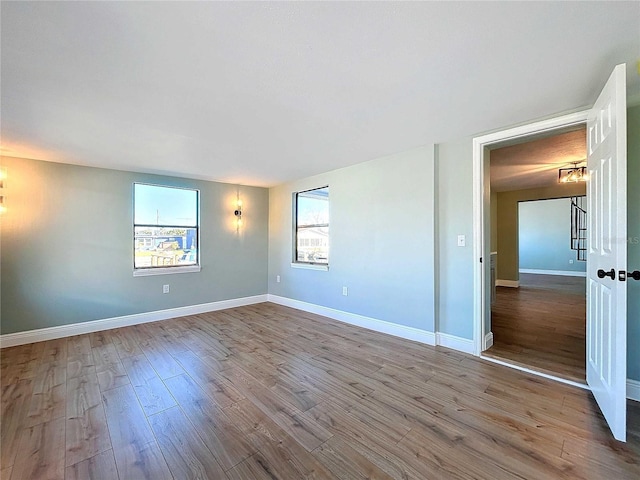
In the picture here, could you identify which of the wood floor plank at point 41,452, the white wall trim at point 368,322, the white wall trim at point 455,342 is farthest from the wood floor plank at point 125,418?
the white wall trim at point 455,342

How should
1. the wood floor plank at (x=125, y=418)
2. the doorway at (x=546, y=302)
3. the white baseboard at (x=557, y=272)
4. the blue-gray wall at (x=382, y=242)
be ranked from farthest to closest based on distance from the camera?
the white baseboard at (x=557, y=272) < the blue-gray wall at (x=382, y=242) < the doorway at (x=546, y=302) < the wood floor plank at (x=125, y=418)

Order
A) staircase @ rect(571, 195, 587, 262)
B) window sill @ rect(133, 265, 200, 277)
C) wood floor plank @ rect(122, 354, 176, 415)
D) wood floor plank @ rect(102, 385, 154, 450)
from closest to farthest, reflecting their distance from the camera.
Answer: wood floor plank @ rect(102, 385, 154, 450) → wood floor plank @ rect(122, 354, 176, 415) → window sill @ rect(133, 265, 200, 277) → staircase @ rect(571, 195, 587, 262)

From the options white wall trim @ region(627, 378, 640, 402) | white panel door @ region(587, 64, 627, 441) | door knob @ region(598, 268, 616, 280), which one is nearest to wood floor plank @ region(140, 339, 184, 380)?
white panel door @ region(587, 64, 627, 441)

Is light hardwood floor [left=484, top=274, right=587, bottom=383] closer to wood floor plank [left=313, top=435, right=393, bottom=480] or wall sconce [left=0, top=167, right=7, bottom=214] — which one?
wood floor plank [left=313, top=435, right=393, bottom=480]

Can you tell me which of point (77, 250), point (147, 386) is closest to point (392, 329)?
point (147, 386)

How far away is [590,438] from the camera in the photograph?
1628mm

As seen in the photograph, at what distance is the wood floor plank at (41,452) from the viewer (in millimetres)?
1408

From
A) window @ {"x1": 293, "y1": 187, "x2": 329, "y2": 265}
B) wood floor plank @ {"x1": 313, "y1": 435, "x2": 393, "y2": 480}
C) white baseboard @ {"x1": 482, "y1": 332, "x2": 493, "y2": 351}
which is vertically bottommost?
wood floor plank @ {"x1": 313, "y1": 435, "x2": 393, "y2": 480}

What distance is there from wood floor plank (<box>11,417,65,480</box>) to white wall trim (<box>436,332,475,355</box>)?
3156mm

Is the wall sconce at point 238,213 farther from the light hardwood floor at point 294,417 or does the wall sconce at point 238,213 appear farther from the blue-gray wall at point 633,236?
the blue-gray wall at point 633,236

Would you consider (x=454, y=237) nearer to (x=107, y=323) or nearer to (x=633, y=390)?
(x=633, y=390)

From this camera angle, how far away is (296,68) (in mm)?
1673

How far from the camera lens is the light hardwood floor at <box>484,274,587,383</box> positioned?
2535 millimetres

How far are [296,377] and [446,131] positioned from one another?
8.98ft
